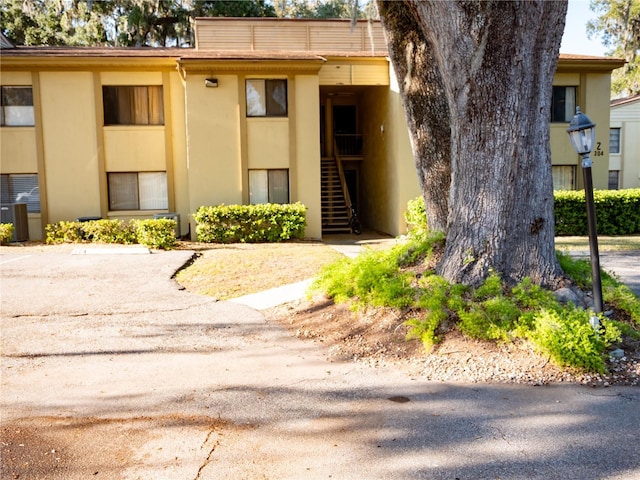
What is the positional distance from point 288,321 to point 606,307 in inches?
153

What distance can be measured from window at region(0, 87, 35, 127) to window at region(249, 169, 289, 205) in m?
6.98

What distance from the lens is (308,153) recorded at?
1777 centimetres

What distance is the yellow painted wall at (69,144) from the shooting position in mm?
17438

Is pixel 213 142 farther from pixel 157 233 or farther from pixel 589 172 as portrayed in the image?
pixel 589 172

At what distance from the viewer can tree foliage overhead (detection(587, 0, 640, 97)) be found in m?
28.8

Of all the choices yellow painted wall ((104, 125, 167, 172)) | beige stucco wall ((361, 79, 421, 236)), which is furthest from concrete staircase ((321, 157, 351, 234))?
yellow painted wall ((104, 125, 167, 172))

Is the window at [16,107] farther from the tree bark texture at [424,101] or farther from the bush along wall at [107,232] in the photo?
the tree bark texture at [424,101]

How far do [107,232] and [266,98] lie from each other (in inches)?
242

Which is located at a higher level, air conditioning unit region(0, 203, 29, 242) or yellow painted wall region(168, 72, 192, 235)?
yellow painted wall region(168, 72, 192, 235)

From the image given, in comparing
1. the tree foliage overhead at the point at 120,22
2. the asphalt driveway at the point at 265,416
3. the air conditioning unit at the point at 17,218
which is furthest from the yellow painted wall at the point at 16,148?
the tree foliage overhead at the point at 120,22

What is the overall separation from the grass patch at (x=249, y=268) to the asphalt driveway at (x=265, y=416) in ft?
9.08

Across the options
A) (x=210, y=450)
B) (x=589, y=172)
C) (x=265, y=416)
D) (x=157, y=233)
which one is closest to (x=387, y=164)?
(x=157, y=233)

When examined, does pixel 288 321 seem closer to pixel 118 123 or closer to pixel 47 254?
pixel 47 254

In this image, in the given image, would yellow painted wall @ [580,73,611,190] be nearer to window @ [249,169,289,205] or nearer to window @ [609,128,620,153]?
window @ [609,128,620,153]
